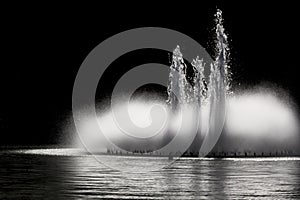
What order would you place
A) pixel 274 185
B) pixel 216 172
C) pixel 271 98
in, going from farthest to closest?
1. pixel 271 98
2. pixel 216 172
3. pixel 274 185

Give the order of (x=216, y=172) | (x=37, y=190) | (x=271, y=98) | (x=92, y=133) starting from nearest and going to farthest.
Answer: (x=37, y=190) → (x=216, y=172) → (x=271, y=98) → (x=92, y=133)

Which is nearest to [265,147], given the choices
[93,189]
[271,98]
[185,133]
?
[185,133]

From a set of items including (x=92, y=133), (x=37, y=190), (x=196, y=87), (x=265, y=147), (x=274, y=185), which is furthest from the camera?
(x=92, y=133)

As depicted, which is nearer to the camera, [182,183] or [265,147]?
[182,183]

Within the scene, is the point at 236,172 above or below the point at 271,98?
below

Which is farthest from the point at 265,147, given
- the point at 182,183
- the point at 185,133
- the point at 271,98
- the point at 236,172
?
the point at 182,183

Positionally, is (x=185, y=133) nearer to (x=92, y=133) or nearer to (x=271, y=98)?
(x=271, y=98)

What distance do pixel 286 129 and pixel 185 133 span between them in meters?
9.45

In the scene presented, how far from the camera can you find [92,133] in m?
89.9

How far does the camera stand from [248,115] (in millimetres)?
59344

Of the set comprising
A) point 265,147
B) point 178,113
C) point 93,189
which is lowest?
point 93,189

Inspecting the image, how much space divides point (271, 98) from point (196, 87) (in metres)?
10.3

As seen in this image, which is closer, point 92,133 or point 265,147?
point 265,147

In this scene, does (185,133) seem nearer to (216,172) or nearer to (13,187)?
(216,172)
